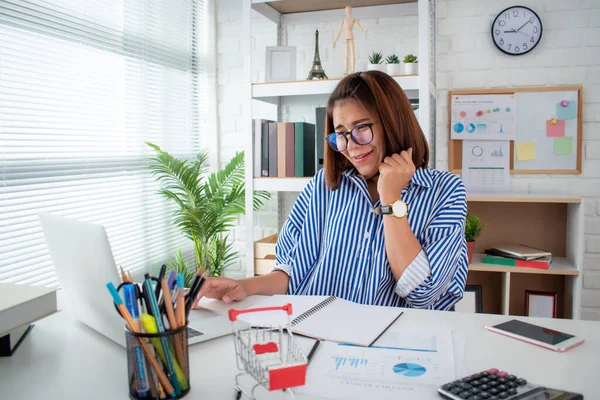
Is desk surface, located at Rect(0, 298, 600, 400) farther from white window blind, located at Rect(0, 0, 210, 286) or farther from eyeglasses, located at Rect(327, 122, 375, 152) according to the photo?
white window blind, located at Rect(0, 0, 210, 286)

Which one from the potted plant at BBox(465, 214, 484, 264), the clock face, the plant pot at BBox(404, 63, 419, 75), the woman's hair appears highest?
the clock face

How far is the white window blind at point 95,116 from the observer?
204 centimetres

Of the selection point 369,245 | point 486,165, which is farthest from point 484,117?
point 369,245

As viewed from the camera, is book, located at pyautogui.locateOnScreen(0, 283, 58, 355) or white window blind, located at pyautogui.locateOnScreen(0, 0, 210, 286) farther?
white window blind, located at pyautogui.locateOnScreen(0, 0, 210, 286)

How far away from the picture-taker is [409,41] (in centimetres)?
288

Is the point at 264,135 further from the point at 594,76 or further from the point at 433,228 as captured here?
the point at 594,76

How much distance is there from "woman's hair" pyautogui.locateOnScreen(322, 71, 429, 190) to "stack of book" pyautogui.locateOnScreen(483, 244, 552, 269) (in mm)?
1276

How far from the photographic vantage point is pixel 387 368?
2.66 feet

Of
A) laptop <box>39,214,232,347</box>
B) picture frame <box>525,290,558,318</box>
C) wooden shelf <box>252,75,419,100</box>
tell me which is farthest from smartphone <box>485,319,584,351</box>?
picture frame <box>525,290,558,318</box>

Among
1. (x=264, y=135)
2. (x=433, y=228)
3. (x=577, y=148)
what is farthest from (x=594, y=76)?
(x=433, y=228)

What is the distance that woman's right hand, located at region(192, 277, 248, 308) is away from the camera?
117 centimetres

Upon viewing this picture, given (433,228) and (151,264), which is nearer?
(433,228)

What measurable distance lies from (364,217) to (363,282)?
0.18 m

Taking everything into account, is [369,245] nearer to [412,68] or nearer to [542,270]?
[412,68]
